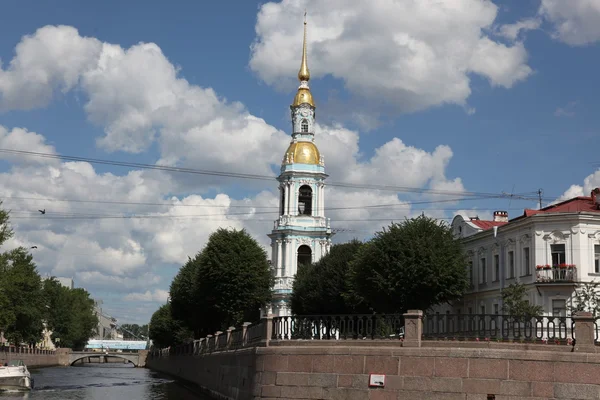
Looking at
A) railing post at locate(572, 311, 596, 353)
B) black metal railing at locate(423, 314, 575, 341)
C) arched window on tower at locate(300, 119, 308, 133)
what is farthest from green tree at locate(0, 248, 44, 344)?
railing post at locate(572, 311, 596, 353)

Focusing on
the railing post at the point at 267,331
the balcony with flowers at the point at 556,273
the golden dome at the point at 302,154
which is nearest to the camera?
the railing post at the point at 267,331

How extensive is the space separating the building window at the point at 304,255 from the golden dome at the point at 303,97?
17159mm

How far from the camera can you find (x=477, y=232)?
207 ft

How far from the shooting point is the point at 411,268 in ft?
176

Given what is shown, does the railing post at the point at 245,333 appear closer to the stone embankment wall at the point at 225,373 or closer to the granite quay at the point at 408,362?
the stone embankment wall at the point at 225,373

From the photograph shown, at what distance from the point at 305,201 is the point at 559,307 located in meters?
50.9

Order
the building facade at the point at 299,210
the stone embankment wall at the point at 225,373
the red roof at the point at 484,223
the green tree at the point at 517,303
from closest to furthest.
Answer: the stone embankment wall at the point at 225,373 < the green tree at the point at 517,303 < the red roof at the point at 484,223 < the building facade at the point at 299,210

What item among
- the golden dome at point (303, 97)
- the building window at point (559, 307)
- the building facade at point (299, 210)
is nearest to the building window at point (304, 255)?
the building facade at point (299, 210)

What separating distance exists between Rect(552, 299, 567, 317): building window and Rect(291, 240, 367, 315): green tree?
1828cm

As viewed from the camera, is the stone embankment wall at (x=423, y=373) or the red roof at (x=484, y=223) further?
the red roof at (x=484, y=223)

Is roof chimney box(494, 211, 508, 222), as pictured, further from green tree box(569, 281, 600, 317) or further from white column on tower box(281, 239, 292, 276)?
white column on tower box(281, 239, 292, 276)

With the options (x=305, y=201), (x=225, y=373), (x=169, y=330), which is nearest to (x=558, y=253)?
(x=225, y=373)

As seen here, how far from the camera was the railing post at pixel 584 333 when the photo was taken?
1028 inches

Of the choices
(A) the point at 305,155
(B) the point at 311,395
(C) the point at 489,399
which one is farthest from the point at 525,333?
(A) the point at 305,155
